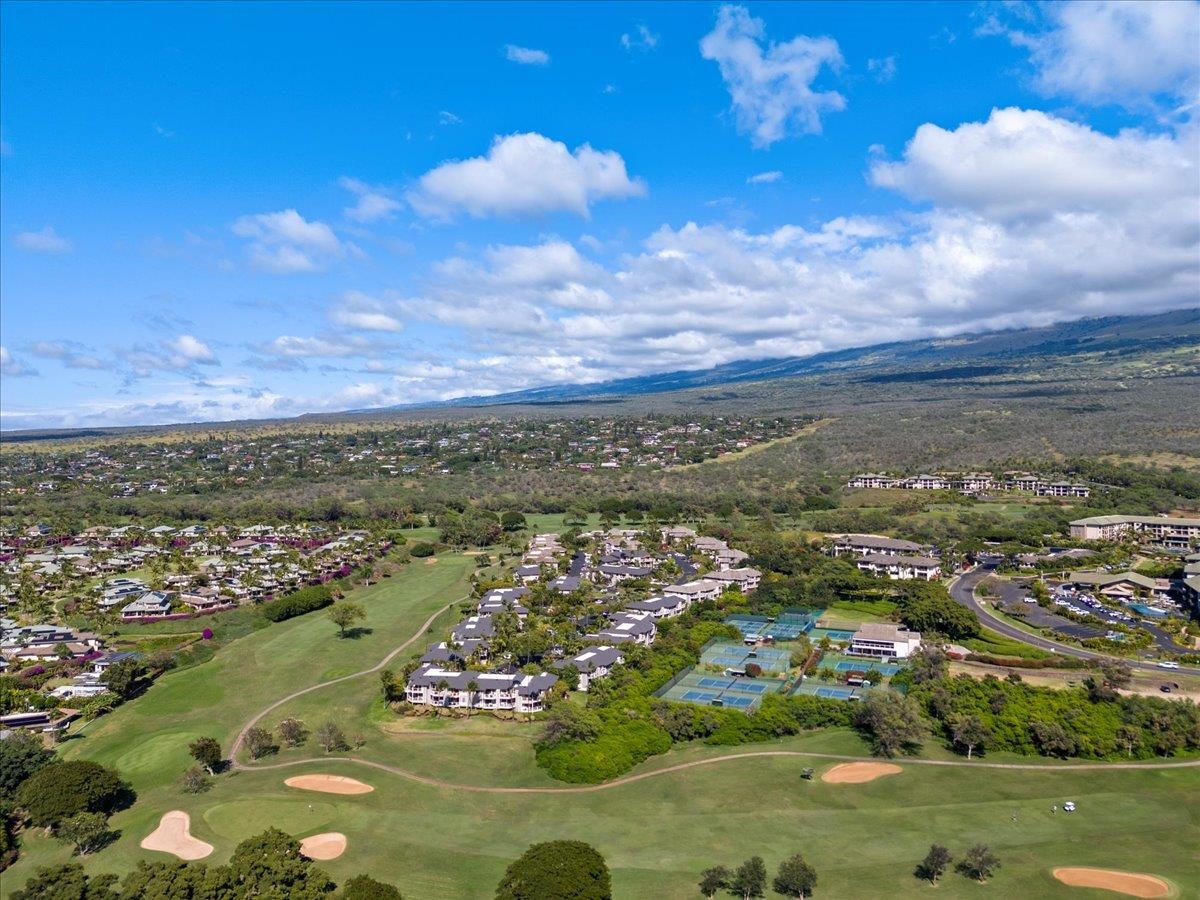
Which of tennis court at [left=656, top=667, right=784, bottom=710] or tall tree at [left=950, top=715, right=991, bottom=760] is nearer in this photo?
tall tree at [left=950, top=715, right=991, bottom=760]

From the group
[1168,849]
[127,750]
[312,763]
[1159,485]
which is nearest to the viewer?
[1168,849]

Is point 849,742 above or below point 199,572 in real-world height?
below

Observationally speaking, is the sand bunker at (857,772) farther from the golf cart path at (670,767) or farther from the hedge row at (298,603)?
the hedge row at (298,603)

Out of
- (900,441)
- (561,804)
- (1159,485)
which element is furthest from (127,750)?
(900,441)

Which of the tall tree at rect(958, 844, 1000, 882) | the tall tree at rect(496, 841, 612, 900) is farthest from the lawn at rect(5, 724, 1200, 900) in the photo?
the tall tree at rect(496, 841, 612, 900)

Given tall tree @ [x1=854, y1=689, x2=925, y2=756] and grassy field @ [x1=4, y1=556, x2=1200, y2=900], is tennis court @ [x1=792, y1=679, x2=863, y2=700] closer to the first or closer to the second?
tall tree @ [x1=854, y1=689, x2=925, y2=756]

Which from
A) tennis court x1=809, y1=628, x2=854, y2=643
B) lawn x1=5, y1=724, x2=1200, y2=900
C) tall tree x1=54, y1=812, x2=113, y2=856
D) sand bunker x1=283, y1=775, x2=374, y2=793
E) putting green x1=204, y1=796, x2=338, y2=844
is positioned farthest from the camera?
tennis court x1=809, y1=628, x2=854, y2=643

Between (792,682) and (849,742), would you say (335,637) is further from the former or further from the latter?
(849,742)
